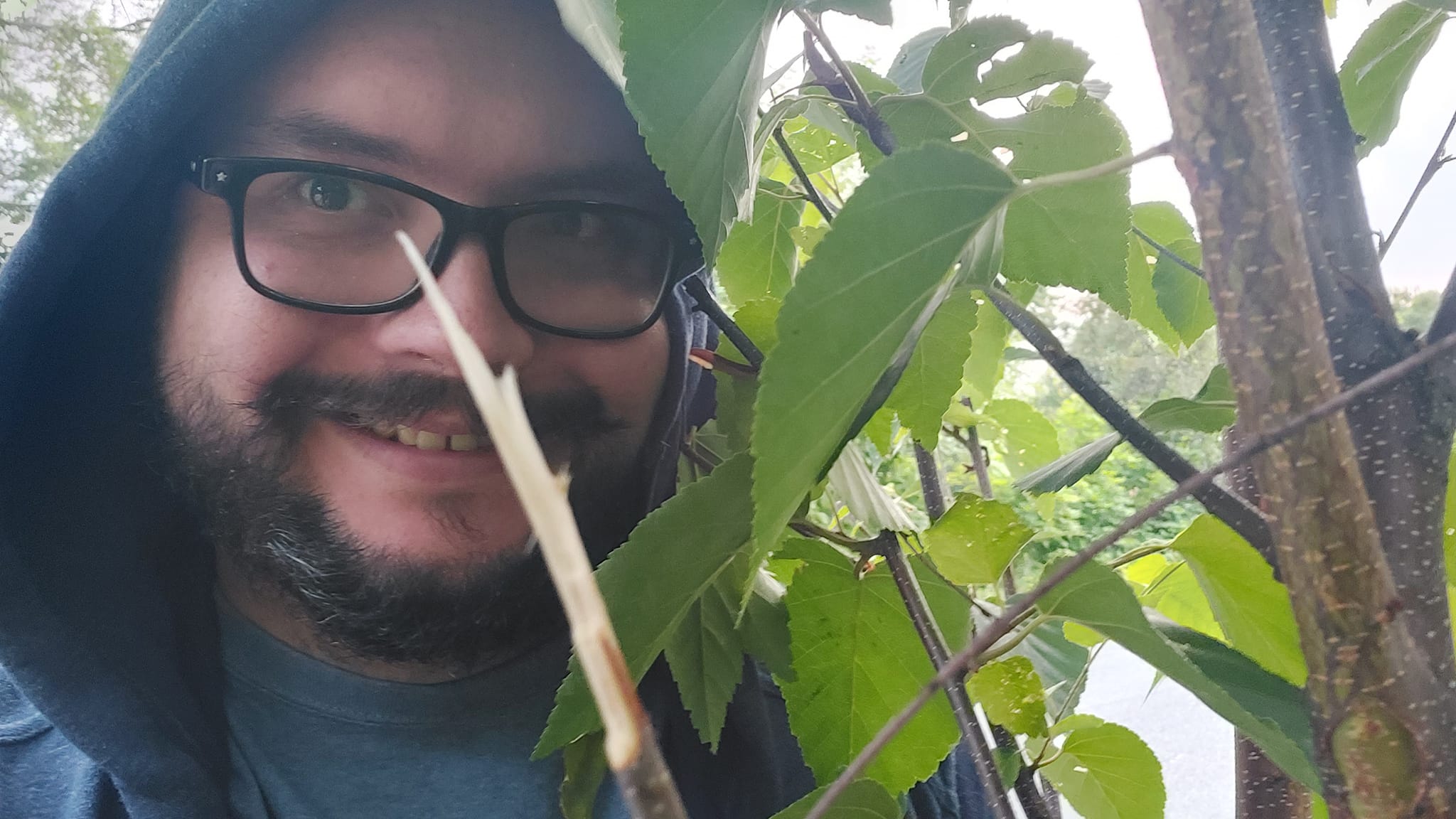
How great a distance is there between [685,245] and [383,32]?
0.23 meters

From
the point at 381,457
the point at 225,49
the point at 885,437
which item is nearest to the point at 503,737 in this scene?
the point at 381,457

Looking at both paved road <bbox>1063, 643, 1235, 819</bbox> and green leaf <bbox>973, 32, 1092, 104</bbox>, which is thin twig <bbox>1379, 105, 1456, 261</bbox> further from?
paved road <bbox>1063, 643, 1235, 819</bbox>

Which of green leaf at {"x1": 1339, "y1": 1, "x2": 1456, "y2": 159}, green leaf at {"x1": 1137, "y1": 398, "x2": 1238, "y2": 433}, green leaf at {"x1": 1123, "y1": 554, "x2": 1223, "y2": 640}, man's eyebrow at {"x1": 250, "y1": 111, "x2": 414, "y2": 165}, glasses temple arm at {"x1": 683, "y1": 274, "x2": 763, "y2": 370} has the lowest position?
green leaf at {"x1": 1123, "y1": 554, "x2": 1223, "y2": 640}

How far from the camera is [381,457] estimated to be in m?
0.50

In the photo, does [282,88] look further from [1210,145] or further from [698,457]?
[1210,145]

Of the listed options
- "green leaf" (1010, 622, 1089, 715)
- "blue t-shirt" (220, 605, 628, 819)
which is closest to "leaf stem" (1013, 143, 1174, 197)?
"green leaf" (1010, 622, 1089, 715)

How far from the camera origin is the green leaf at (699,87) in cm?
22

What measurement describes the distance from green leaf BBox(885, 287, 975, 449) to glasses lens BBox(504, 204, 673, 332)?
26cm

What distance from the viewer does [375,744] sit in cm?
54

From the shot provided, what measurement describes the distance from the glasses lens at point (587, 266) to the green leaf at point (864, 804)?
35cm

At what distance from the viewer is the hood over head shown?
17.4 inches

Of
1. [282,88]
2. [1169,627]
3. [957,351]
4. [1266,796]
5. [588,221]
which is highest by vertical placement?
[282,88]

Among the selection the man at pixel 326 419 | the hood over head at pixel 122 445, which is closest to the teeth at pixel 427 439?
the man at pixel 326 419

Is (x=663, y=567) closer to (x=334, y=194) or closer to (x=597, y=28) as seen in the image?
(x=597, y=28)
